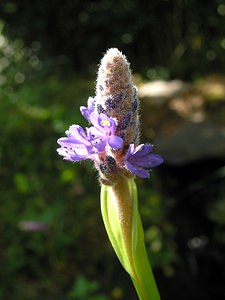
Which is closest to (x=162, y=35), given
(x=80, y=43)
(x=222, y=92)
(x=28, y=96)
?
(x=80, y=43)

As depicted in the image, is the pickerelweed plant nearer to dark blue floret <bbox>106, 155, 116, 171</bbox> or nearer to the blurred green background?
dark blue floret <bbox>106, 155, 116, 171</bbox>

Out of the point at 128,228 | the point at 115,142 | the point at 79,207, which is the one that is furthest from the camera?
the point at 79,207

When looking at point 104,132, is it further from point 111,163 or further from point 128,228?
point 128,228

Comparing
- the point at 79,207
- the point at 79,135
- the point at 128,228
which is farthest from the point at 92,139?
the point at 79,207

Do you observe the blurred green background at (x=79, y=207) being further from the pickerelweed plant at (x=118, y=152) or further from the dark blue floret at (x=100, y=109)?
the dark blue floret at (x=100, y=109)

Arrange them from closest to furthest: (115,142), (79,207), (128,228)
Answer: (115,142) < (128,228) < (79,207)

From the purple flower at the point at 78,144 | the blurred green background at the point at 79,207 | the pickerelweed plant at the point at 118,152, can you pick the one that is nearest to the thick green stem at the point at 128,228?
the pickerelweed plant at the point at 118,152
